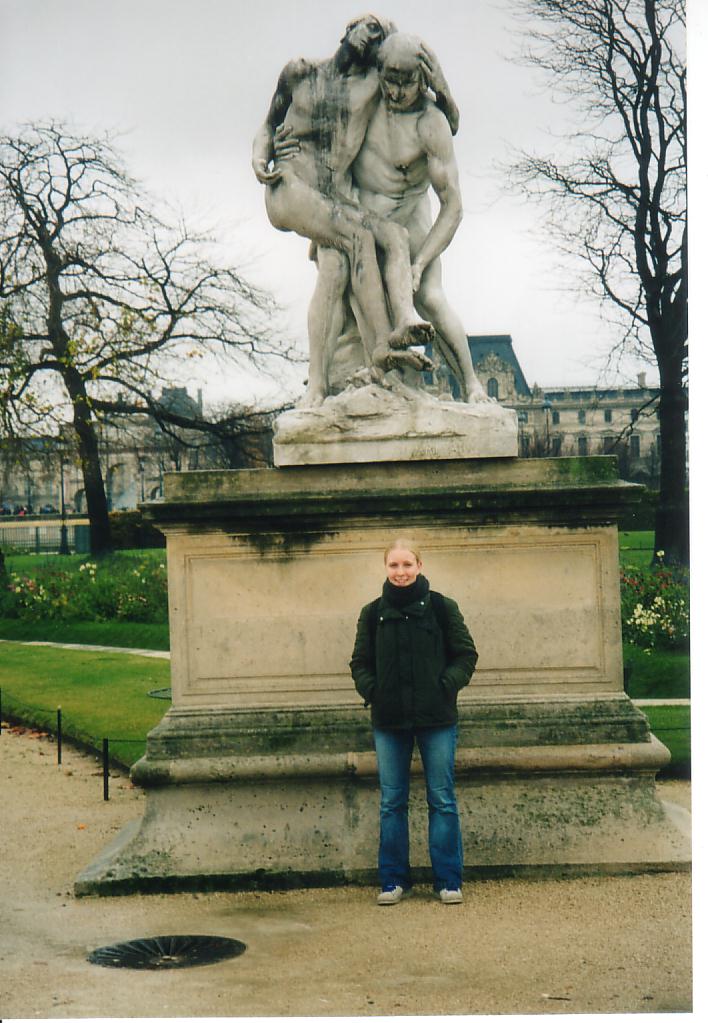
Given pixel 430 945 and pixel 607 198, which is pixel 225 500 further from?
pixel 607 198

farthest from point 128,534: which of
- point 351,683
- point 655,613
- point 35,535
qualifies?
point 351,683

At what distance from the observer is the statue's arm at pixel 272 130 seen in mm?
7695

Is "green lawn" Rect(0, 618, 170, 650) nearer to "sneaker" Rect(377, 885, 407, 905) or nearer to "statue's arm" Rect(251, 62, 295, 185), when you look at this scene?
"statue's arm" Rect(251, 62, 295, 185)

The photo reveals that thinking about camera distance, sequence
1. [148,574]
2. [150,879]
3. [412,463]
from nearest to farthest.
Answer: [150,879] → [412,463] → [148,574]

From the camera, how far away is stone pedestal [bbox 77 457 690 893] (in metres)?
6.82

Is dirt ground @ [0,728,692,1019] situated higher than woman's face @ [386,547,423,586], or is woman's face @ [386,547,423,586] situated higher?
woman's face @ [386,547,423,586]

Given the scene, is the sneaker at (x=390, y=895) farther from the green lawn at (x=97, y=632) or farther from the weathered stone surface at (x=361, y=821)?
the green lawn at (x=97, y=632)

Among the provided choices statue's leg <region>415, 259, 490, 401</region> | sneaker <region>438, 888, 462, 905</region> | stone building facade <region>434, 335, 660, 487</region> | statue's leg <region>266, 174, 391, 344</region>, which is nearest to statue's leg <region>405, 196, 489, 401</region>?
statue's leg <region>415, 259, 490, 401</region>

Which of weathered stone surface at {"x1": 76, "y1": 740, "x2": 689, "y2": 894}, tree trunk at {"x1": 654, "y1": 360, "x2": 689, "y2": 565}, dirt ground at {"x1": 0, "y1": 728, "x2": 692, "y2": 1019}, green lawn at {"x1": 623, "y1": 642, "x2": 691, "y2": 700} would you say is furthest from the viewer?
tree trunk at {"x1": 654, "y1": 360, "x2": 689, "y2": 565}

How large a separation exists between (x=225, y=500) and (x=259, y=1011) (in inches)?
112

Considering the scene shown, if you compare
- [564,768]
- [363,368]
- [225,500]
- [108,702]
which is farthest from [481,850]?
[108,702]

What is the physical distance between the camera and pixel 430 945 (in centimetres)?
564

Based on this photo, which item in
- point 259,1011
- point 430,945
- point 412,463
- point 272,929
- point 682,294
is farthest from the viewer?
point 682,294

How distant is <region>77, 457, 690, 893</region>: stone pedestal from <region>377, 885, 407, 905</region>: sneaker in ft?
1.54
